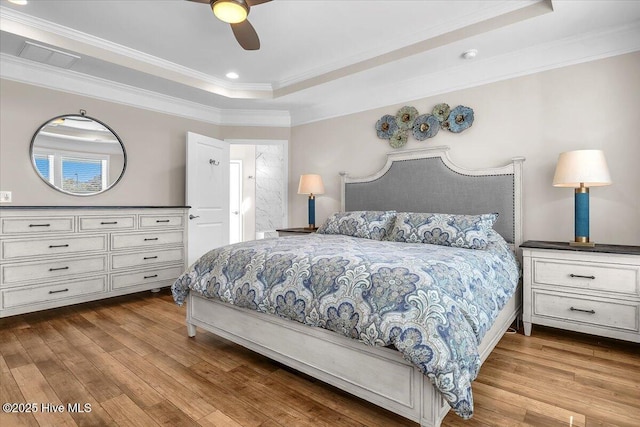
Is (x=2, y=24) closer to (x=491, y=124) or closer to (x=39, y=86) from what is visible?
(x=39, y=86)

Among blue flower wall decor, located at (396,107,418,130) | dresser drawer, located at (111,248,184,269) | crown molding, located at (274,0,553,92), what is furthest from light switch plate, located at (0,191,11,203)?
blue flower wall decor, located at (396,107,418,130)

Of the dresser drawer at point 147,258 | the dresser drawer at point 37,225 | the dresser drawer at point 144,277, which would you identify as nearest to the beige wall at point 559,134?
the dresser drawer at point 147,258

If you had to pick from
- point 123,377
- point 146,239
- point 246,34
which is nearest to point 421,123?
point 246,34

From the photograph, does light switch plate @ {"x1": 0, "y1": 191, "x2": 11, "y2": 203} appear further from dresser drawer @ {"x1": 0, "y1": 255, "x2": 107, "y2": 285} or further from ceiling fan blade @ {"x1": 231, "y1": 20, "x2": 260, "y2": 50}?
ceiling fan blade @ {"x1": 231, "y1": 20, "x2": 260, "y2": 50}

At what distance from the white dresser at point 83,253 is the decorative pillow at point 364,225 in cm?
197

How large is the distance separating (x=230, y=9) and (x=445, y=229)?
2.22 m

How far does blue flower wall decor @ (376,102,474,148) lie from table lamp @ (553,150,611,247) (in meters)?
1.03

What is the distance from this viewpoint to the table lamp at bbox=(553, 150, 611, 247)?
7.95 feet

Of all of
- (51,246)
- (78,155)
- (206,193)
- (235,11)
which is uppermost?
(235,11)

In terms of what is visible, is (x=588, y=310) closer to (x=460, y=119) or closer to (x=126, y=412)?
(x=460, y=119)

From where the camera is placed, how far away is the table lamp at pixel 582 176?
2.42 m

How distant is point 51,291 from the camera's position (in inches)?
120

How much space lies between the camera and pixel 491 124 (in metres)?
3.23

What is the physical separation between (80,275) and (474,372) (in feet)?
11.5
